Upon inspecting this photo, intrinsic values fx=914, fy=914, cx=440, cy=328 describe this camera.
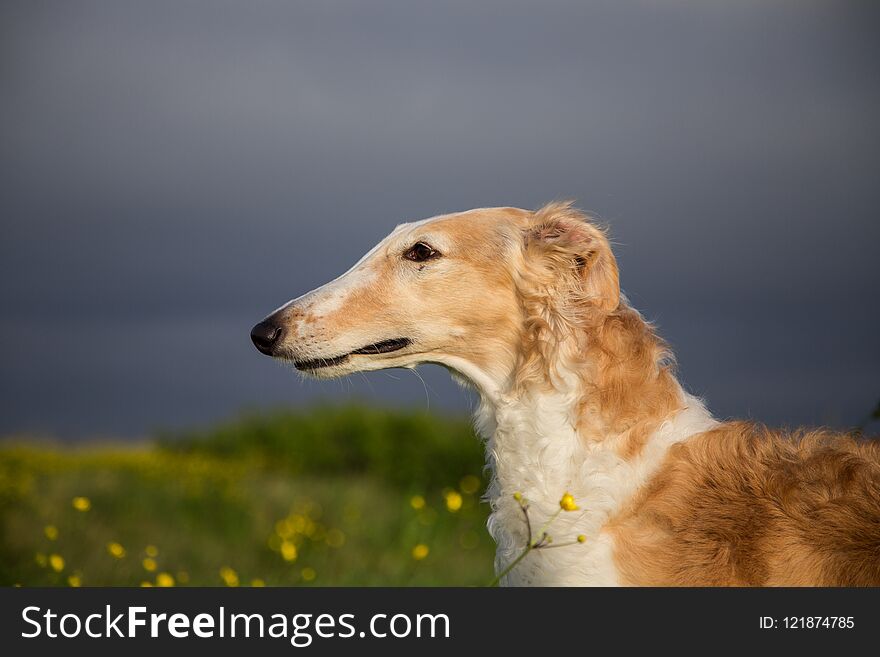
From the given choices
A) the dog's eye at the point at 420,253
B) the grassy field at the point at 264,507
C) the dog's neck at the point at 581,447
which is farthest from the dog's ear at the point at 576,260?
the grassy field at the point at 264,507

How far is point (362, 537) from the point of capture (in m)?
10.2

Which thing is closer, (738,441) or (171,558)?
(738,441)

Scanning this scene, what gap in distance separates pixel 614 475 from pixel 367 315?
137cm

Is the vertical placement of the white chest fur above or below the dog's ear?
below

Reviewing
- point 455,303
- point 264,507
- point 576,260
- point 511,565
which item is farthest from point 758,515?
point 264,507

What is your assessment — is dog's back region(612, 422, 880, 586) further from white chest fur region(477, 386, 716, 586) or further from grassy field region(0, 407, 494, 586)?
grassy field region(0, 407, 494, 586)

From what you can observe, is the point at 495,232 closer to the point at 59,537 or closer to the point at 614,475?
the point at 614,475

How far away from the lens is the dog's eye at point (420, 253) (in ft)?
14.7

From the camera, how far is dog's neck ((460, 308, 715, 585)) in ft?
12.9

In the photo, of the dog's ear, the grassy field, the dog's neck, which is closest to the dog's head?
the dog's ear

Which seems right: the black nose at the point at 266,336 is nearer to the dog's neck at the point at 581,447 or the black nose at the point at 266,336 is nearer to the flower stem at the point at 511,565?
the dog's neck at the point at 581,447

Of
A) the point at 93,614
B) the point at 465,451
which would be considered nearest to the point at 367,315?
the point at 93,614

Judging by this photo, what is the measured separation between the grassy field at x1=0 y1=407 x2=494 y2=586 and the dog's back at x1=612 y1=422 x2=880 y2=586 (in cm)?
307

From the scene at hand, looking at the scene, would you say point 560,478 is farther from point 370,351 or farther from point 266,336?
point 266,336
